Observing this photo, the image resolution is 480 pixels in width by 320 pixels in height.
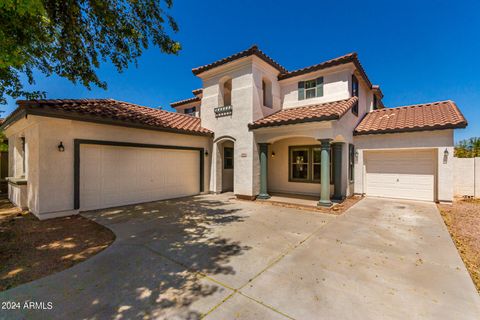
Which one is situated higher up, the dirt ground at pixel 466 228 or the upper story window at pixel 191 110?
the upper story window at pixel 191 110

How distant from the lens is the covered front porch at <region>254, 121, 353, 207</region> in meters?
8.41

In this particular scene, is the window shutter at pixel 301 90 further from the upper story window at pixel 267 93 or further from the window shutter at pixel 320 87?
the upper story window at pixel 267 93

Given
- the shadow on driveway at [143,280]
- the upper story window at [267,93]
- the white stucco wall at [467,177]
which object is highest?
the upper story window at [267,93]

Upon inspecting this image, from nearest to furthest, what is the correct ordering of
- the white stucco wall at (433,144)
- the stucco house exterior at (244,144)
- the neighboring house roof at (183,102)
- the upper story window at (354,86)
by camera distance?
the stucco house exterior at (244,144) → the white stucco wall at (433,144) → the upper story window at (354,86) → the neighboring house roof at (183,102)

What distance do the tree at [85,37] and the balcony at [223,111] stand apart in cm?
411

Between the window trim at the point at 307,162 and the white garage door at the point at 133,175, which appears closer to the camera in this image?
the white garage door at the point at 133,175

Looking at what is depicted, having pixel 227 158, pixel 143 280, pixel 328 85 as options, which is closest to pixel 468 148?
pixel 328 85

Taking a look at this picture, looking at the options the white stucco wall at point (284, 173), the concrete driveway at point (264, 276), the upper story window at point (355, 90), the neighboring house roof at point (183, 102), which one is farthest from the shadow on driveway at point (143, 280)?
the neighboring house roof at point (183, 102)

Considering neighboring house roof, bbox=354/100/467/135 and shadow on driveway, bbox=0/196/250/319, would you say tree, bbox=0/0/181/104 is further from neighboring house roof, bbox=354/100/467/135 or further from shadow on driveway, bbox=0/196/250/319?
neighboring house roof, bbox=354/100/467/135

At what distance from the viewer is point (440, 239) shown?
206 inches

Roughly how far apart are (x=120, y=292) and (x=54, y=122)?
674 cm

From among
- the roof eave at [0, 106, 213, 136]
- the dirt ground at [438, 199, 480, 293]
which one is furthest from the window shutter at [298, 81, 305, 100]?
the dirt ground at [438, 199, 480, 293]

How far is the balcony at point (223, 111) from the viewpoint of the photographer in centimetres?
1086

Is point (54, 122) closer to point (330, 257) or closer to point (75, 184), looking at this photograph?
point (75, 184)
